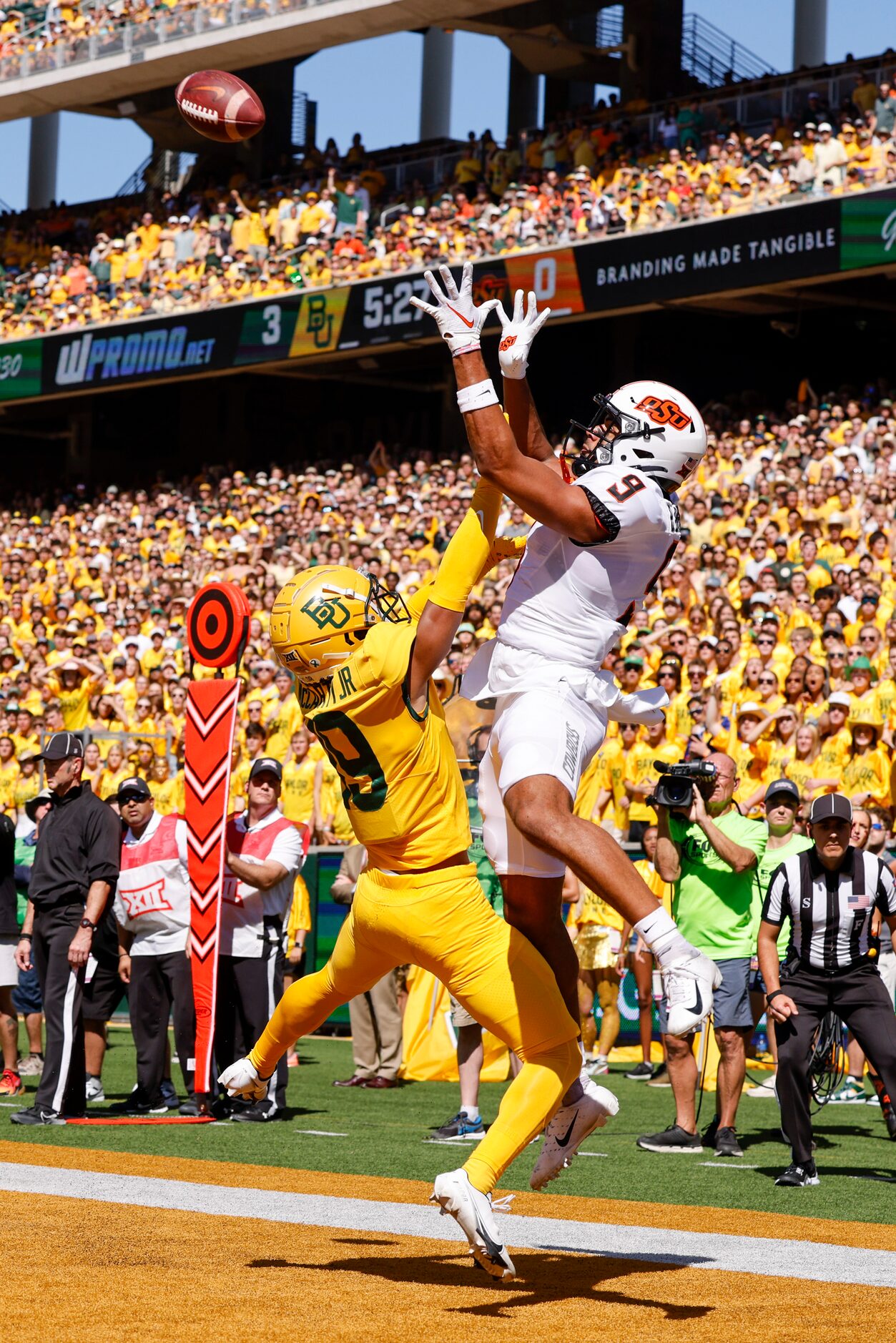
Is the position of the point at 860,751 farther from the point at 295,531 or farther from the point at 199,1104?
the point at 295,531

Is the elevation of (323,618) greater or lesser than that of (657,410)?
lesser

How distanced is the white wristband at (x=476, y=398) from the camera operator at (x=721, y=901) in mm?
4511

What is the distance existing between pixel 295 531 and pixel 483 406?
65.7ft

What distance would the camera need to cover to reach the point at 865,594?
50.6 ft

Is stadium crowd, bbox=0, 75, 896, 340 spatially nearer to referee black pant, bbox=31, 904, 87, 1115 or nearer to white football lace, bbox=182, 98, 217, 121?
white football lace, bbox=182, 98, 217, 121

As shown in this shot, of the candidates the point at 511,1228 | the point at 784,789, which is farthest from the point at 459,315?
the point at 784,789

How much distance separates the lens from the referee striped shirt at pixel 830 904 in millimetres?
8219

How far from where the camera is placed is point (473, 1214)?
4707 millimetres

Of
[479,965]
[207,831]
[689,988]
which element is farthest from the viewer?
[207,831]

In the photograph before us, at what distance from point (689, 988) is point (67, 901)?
5736mm

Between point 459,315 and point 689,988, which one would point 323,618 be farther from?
point 689,988

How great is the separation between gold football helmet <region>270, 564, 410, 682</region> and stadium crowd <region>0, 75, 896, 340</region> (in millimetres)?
17591

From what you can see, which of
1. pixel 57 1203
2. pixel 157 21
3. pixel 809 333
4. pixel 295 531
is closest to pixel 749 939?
pixel 57 1203

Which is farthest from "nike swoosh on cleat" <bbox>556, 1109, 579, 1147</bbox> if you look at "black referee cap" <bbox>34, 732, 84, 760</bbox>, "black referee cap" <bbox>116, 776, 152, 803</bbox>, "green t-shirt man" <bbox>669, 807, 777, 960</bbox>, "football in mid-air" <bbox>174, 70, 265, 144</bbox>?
"football in mid-air" <bbox>174, 70, 265, 144</bbox>
